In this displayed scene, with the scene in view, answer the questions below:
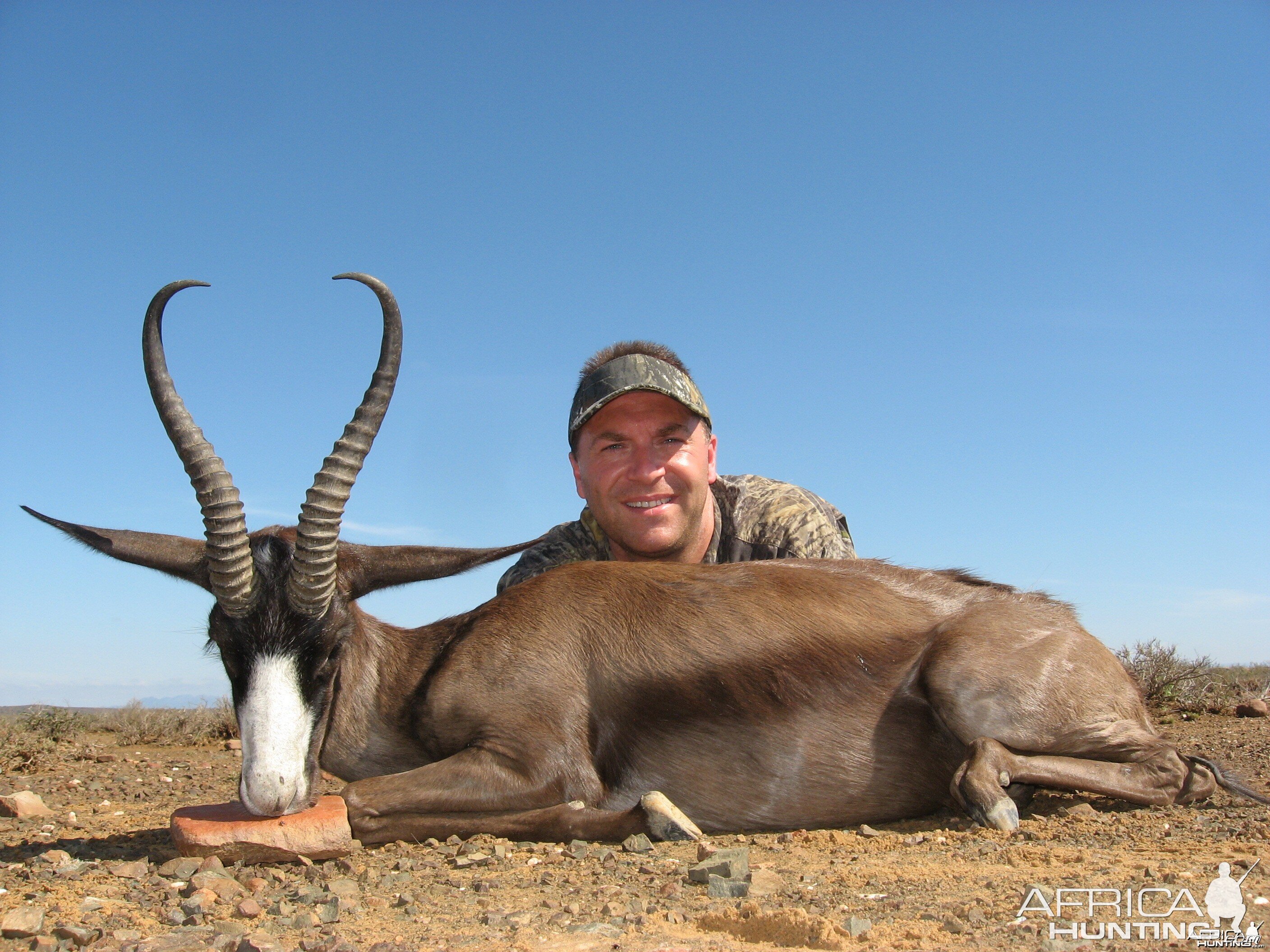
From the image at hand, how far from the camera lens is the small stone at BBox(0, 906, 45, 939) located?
11.5ft

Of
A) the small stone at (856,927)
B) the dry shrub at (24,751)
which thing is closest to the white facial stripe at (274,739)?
the small stone at (856,927)

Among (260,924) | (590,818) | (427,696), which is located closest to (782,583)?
(590,818)

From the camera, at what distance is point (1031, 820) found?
5004 mm

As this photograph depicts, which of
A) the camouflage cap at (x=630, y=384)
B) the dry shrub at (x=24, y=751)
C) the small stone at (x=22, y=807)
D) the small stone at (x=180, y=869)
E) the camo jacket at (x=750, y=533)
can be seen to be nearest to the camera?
the small stone at (x=180, y=869)

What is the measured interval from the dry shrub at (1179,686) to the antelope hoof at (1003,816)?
6.84 metres

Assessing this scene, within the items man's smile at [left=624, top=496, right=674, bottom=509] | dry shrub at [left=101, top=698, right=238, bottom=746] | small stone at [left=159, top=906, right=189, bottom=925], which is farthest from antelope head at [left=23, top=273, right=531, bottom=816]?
dry shrub at [left=101, top=698, right=238, bottom=746]

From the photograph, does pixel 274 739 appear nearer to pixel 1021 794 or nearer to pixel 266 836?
pixel 266 836

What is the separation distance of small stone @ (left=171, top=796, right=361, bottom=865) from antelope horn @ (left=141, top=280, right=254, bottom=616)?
0.97 meters

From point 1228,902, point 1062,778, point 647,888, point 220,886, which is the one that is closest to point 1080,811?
point 1062,778

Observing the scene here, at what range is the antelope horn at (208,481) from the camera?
196 inches

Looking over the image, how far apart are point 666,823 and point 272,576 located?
2.31 metres

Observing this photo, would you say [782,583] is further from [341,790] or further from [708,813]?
[341,790]

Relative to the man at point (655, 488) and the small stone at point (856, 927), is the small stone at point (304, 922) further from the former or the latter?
the man at point (655, 488)

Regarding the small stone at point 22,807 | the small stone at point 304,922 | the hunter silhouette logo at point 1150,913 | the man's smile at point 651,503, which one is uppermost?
the man's smile at point 651,503
